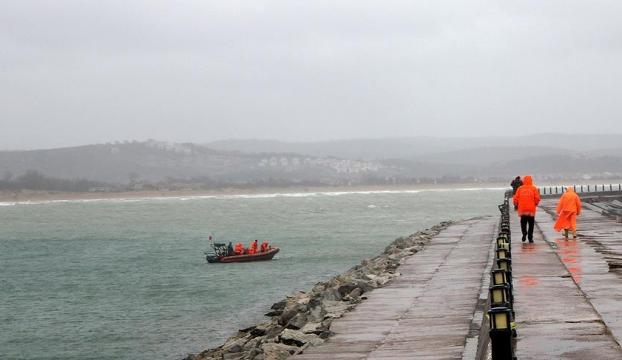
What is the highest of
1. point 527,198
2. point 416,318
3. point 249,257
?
point 527,198

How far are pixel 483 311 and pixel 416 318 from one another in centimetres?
91

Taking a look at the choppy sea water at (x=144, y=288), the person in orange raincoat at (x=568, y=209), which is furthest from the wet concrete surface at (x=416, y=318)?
the choppy sea water at (x=144, y=288)

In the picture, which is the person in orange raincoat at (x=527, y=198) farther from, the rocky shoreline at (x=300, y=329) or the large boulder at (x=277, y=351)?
the large boulder at (x=277, y=351)

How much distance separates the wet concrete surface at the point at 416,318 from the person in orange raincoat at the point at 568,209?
8.92ft

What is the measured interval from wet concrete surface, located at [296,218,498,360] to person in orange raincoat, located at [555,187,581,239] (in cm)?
272

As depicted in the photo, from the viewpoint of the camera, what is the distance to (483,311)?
13195 millimetres

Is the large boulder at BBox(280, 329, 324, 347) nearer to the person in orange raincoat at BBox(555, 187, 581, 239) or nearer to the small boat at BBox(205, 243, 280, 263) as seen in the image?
the person in orange raincoat at BBox(555, 187, 581, 239)

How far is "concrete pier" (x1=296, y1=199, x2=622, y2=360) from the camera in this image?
10484 mm

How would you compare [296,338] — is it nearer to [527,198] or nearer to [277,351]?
[277,351]

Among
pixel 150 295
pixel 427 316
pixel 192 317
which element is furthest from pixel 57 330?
pixel 427 316

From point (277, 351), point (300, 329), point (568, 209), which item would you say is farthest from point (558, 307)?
point (568, 209)

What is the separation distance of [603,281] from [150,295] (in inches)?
889

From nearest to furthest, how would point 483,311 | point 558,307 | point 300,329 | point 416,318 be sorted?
point 558,307
point 483,311
point 416,318
point 300,329

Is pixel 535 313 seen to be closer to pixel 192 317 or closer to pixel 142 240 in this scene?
pixel 192 317
